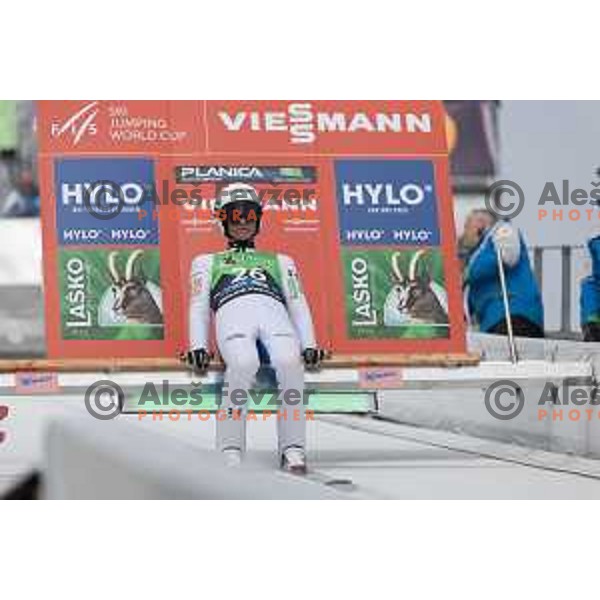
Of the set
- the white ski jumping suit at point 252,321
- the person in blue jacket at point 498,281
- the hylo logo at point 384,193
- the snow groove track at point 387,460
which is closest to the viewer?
the snow groove track at point 387,460

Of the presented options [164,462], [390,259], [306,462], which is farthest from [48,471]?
[390,259]

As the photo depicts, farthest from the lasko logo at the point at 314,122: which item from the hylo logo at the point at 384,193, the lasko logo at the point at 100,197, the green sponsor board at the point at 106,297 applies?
the green sponsor board at the point at 106,297

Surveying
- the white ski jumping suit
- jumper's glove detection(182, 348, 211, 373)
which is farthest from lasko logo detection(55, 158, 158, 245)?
jumper's glove detection(182, 348, 211, 373)

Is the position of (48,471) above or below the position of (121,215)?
below

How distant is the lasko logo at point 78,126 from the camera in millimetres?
3156

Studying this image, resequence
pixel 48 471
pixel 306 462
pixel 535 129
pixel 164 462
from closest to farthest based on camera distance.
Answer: pixel 164 462 → pixel 48 471 → pixel 306 462 → pixel 535 129

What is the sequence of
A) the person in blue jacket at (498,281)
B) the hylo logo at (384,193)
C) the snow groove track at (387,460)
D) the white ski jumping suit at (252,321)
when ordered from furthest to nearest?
the person in blue jacket at (498,281) → the hylo logo at (384,193) → the white ski jumping suit at (252,321) → the snow groove track at (387,460)

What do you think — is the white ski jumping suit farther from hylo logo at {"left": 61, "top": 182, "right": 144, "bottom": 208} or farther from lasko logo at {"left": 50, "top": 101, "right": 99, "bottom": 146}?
lasko logo at {"left": 50, "top": 101, "right": 99, "bottom": 146}

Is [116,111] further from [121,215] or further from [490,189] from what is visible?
[490,189]

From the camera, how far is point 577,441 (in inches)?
139

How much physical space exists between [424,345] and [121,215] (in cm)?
87

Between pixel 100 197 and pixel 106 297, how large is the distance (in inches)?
10.1

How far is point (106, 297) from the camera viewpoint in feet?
10.4

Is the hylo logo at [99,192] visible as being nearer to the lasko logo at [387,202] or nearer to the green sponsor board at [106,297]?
the green sponsor board at [106,297]
